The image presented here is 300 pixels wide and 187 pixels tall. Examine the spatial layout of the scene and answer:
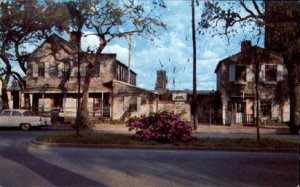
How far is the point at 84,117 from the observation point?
101 ft

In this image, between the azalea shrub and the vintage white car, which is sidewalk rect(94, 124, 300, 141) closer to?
the vintage white car

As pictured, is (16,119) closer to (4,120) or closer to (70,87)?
(4,120)

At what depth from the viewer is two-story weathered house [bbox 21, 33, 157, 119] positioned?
125 feet

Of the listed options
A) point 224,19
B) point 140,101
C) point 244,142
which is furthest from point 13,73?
point 244,142

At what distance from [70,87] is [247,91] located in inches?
668

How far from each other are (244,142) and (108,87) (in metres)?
Result: 23.1

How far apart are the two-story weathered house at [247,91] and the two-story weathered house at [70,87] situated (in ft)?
23.1

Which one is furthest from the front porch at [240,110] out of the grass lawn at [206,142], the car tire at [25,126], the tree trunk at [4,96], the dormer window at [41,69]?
the tree trunk at [4,96]

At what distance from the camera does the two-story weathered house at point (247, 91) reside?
3662cm

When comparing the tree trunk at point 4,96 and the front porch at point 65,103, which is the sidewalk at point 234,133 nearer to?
the front porch at point 65,103

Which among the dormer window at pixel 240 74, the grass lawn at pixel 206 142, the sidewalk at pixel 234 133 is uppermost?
the dormer window at pixel 240 74

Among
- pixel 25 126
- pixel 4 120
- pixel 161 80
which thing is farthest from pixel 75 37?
pixel 161 80

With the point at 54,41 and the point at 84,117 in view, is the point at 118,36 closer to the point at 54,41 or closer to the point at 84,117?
the point at 84,117

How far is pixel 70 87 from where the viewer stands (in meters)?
39.0
